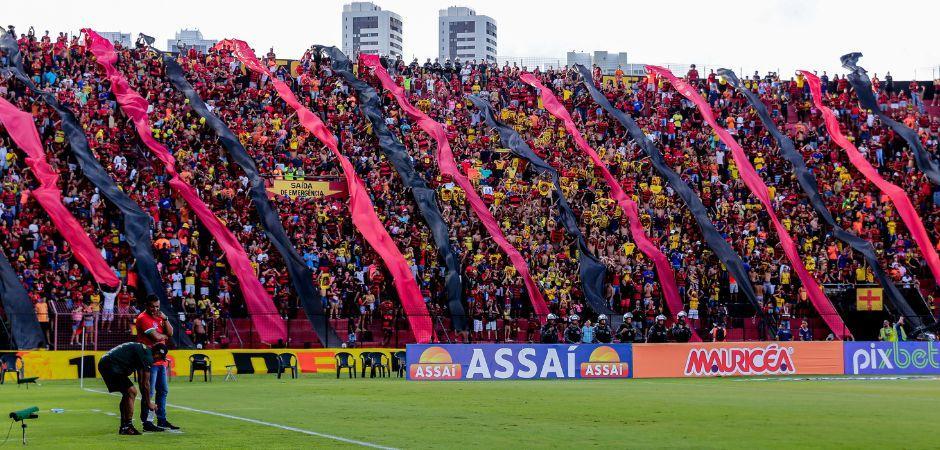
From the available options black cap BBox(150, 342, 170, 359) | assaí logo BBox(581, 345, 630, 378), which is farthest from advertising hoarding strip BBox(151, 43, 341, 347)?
black cap BBox(150, 342, 170, 359)

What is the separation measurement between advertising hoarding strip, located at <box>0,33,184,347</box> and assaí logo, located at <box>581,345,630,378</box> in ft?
41.4

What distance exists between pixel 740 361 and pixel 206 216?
1915cm

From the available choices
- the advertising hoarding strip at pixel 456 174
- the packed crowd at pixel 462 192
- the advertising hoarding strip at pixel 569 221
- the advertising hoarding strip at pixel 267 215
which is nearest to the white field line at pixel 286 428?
the packed crowd at pixel 462 192

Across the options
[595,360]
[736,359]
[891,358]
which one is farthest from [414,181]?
[891,358]

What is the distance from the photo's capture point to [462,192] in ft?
172

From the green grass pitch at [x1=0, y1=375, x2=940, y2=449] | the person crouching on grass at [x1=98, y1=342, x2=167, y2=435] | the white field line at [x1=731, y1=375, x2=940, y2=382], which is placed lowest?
the white field line at [x1=731, y1=375, x2=940, y2=382]

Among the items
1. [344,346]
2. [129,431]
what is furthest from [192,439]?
[344,346]

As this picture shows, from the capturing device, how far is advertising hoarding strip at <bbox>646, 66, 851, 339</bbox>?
4944 cm

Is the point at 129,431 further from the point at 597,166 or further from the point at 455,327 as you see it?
the point at 597,166

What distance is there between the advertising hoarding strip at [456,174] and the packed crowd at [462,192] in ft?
1.39

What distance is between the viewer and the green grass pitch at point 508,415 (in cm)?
1717

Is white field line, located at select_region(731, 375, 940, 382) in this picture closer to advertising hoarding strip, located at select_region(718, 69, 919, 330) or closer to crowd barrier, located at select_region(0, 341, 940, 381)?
crowd barrier, located at select_region(0, 341, 940, 381)

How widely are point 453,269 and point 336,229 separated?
4.92 m

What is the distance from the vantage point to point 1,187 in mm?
44531
